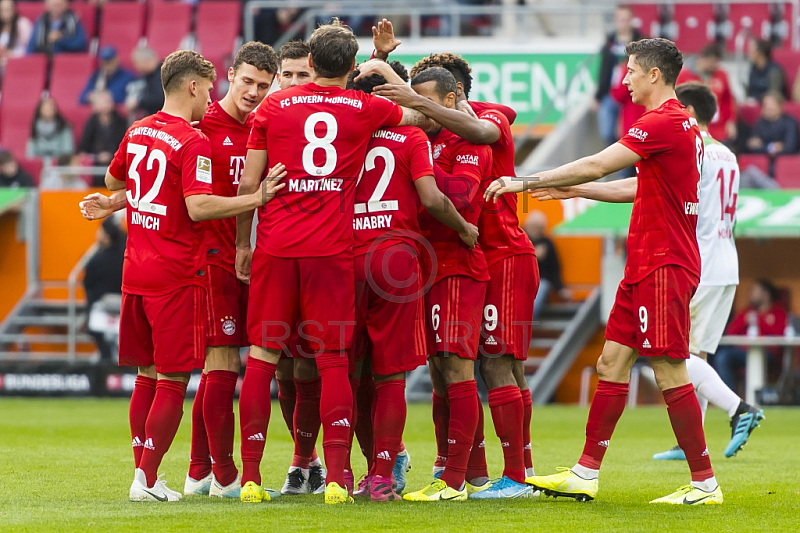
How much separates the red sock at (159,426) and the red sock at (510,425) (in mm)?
1744

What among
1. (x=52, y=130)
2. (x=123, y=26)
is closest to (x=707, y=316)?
(x=52, y=130)

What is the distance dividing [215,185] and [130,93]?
445 inches

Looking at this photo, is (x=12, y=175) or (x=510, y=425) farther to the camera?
(x=12, y=175)

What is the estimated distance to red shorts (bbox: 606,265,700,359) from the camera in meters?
6.27

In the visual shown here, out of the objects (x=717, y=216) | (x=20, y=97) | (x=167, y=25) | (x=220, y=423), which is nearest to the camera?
(x=220, y=423)

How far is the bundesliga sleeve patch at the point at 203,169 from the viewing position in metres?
6.27

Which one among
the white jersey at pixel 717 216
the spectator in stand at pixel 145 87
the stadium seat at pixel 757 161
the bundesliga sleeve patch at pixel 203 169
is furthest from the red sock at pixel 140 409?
the spectator in stand at pixel 145 87

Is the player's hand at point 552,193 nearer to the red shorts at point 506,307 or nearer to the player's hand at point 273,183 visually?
the red shorts at point 506,307

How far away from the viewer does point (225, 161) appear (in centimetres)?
679

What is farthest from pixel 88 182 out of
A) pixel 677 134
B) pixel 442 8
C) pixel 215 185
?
pixel 677 134

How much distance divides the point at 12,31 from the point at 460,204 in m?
14.9

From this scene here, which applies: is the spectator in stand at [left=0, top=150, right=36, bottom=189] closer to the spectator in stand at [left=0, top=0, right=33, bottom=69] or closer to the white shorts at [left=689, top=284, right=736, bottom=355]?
the spectator in stand at [left=0, top=0, right=33, bottom=69]

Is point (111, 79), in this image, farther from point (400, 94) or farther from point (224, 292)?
point (400, 94)

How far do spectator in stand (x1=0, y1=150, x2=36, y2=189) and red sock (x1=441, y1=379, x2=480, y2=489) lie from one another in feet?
37.6
